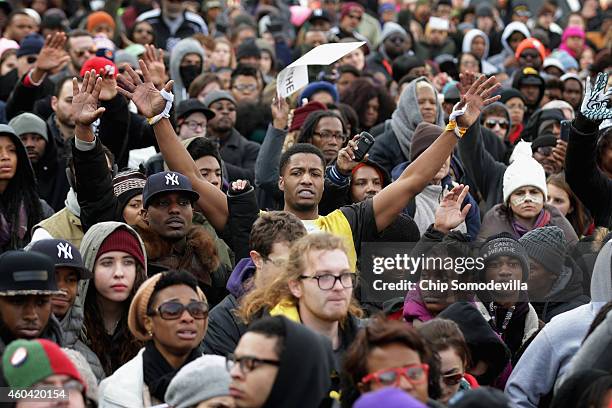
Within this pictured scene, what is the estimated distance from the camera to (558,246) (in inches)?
353

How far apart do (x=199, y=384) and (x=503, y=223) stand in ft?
14.3

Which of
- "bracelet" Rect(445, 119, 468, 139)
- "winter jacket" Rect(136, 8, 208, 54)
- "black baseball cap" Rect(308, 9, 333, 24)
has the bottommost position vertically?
"bracelet" Rect(445, 119, 468, 139)

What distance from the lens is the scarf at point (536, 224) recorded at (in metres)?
9.91

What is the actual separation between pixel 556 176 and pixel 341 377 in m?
5.42

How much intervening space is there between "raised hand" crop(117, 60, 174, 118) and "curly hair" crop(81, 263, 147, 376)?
1.71 meters

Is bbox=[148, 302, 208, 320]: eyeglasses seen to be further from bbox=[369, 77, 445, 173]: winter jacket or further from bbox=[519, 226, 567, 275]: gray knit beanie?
bbox=[369, 77, 445, 173]: winter jacket

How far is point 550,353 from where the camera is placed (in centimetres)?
701

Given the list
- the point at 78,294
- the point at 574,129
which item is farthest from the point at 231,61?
the point at 78,294

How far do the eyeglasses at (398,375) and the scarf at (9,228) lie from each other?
3662 millimetres

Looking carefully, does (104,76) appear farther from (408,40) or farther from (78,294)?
(408,40)

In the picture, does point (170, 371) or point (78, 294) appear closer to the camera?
point (170, 371)

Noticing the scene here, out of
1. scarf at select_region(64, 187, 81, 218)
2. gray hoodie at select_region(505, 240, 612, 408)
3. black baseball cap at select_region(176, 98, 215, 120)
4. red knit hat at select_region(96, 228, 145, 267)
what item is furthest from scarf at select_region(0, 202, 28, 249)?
gray hoodie at select_region(505, 240, 612, 408)

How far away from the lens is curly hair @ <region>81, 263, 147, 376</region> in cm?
740

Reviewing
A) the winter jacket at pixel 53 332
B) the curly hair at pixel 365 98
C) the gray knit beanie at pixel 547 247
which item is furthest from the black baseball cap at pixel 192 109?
the winter jacket at pixel 53 332
